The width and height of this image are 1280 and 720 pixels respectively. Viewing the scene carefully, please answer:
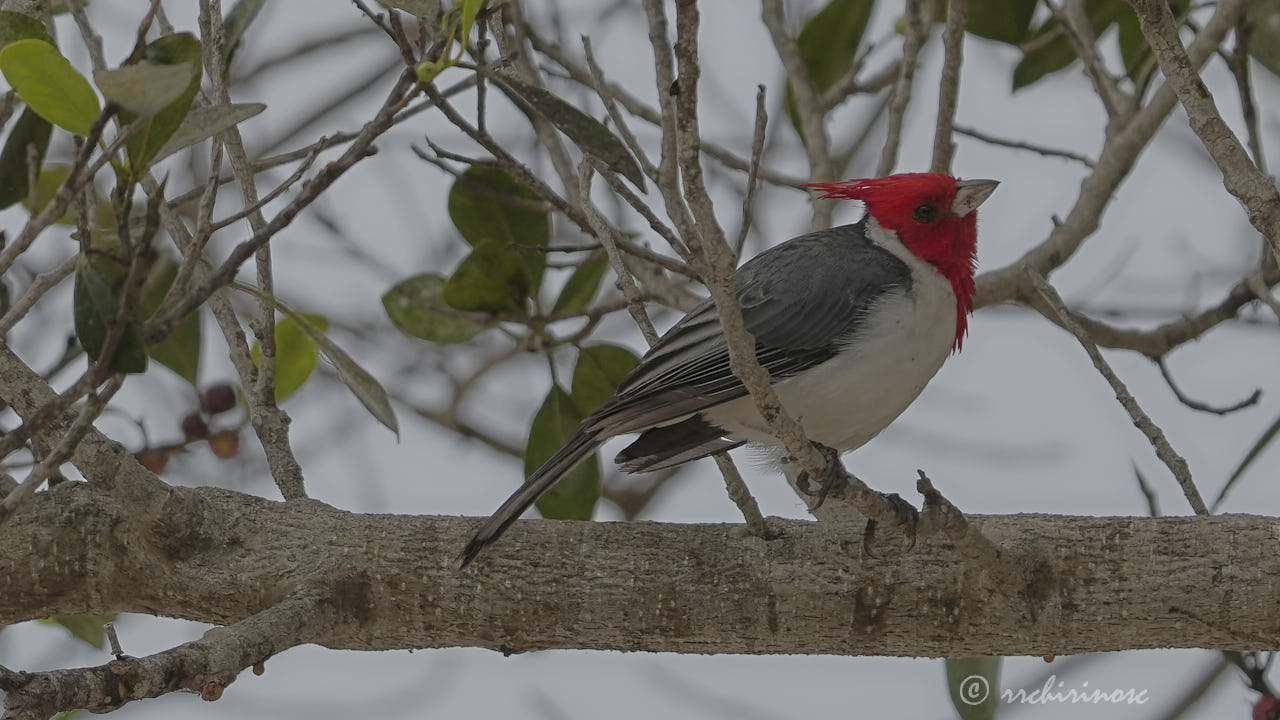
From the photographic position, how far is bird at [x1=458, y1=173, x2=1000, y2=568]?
306 cm

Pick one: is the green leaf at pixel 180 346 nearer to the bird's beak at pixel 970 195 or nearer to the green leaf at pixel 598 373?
the green leaf at pixel 598 373

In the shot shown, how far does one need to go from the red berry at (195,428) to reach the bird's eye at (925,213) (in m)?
2.00

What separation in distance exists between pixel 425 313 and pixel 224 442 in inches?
26.8

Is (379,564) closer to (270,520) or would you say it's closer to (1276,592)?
(270,520)

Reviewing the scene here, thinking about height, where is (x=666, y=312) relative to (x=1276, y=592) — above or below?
above

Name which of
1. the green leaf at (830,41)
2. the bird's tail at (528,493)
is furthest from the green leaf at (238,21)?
the green leaf at (830,41)

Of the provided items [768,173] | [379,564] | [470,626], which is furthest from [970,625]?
[768,173]

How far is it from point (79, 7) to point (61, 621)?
1.42m

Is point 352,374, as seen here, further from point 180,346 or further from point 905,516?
point 180,346

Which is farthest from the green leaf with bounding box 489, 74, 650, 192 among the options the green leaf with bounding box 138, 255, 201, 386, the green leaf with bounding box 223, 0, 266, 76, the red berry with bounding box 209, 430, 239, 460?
the red berry with bounding box 209, 430, 239, 460

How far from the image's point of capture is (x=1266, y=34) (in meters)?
3.82

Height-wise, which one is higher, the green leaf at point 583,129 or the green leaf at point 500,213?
the green leaf at point 500,213

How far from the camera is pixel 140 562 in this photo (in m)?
2.87

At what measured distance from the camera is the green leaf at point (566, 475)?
3543mm
